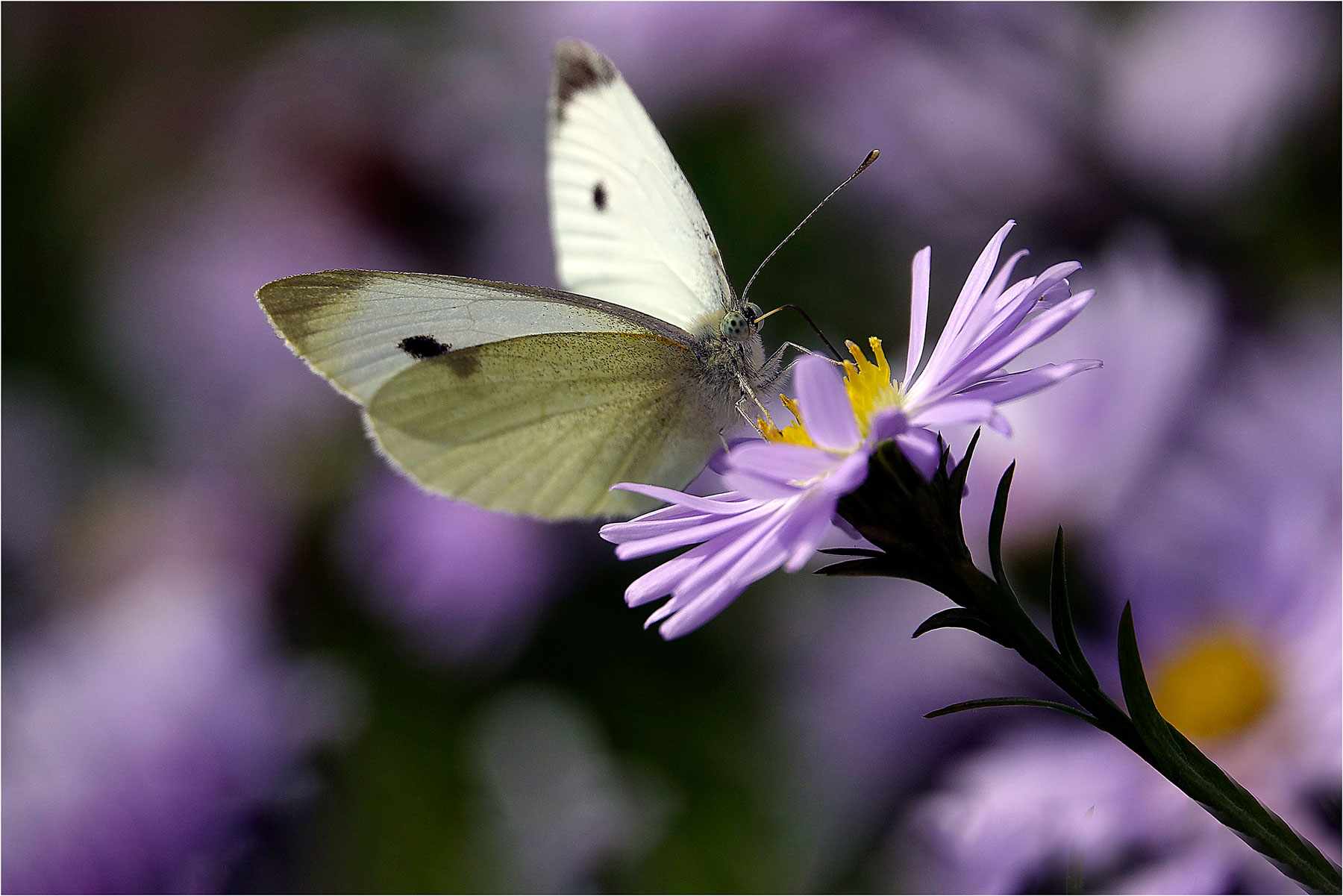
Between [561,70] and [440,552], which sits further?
[440,552]

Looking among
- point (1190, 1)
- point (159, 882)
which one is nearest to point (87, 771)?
point (159, 882)

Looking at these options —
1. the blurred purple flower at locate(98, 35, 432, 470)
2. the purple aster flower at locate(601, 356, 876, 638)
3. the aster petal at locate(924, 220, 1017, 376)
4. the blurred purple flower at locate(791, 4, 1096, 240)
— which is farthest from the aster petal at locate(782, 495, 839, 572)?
the blurred purple flower at locate(98, 35, 432, 470)

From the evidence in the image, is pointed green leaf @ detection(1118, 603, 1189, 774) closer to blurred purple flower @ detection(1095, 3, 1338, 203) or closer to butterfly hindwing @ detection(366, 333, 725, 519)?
butterfly hindwing @ detection(366, 333, 725, 519)

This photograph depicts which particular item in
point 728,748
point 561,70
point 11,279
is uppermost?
point 561,70

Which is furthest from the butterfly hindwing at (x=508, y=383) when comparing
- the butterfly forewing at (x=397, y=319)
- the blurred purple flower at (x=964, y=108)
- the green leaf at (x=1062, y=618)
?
the blurred purple flower at (x=964, y=108)

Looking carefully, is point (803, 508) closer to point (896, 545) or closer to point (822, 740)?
point (896, 545)

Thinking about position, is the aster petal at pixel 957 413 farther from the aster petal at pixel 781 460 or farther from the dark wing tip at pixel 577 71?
the dark wing tip at pixel 577 71

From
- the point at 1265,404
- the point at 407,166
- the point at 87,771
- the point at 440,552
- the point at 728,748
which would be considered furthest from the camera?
the point at 407,166
